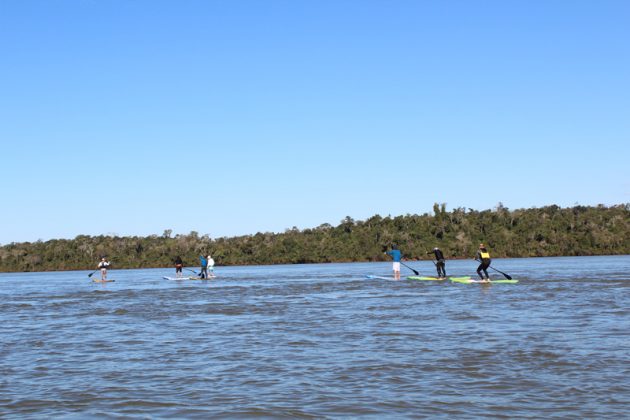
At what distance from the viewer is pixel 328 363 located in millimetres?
11758

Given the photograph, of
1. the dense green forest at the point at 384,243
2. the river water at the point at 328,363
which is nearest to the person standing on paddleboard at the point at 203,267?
the river water at the point at 328,363

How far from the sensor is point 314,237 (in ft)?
460

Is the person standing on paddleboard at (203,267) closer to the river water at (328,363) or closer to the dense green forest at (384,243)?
the river water at (328,363)

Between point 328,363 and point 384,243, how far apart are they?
12246 cm

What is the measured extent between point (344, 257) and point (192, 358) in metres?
119

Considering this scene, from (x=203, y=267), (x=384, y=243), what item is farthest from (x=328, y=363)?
(x=384, y=243)

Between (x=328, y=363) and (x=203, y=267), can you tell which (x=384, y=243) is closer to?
(x=203, y=267)

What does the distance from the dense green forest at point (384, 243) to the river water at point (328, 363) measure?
10793cm

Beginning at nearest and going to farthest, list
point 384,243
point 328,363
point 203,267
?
point 328,363 < point 203,267 < point 384,243

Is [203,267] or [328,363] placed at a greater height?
[203,267]

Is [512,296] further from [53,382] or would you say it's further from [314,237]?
[314,237]

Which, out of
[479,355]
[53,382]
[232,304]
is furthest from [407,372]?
[232,304]

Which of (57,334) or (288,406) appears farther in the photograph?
(57,334)

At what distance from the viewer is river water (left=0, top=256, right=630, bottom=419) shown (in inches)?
347
